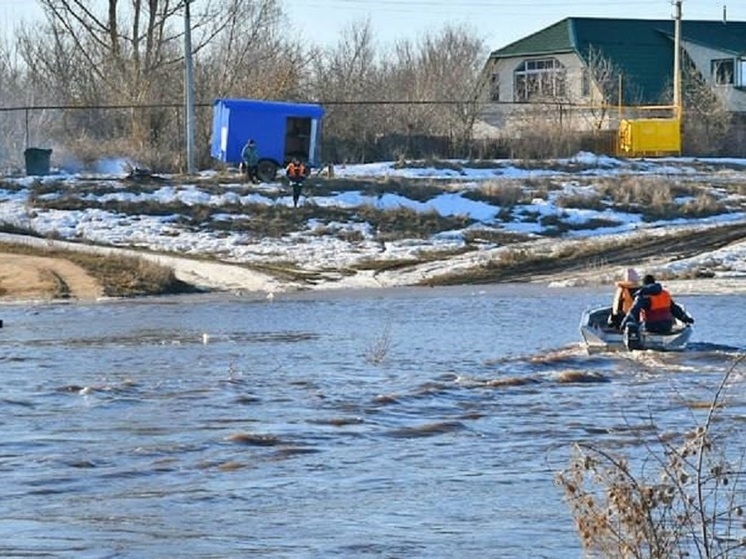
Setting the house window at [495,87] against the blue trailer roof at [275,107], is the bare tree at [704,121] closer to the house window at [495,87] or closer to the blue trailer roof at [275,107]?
the house window at [495,87]

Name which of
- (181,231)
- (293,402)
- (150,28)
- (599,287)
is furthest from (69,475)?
(150,28)

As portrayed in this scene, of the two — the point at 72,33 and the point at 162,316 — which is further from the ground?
the point at 72,33

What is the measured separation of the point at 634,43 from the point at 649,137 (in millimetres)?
15505

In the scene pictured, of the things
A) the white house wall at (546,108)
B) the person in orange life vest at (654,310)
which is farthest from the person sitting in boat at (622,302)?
the white house wall at (546,108)

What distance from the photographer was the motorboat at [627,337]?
22.6m

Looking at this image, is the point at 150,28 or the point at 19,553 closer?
the point at 19,553

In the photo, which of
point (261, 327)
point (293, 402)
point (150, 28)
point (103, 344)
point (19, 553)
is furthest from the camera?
point (150, 28)

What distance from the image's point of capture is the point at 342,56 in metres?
84.3

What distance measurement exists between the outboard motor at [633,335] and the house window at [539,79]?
52579 mm

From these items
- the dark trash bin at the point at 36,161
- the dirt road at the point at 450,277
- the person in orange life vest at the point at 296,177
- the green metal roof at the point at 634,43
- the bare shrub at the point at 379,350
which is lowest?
A: the bare shrub at the point at 379,350

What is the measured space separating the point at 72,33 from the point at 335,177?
75.6 feet

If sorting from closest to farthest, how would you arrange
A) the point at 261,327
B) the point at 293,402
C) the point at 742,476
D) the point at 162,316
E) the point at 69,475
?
the point at 742,476 < the point at 69,475 < the point at 293,402 < the point at 261,327 < the point at 162,316

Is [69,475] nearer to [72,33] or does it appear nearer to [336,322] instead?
[336,322]

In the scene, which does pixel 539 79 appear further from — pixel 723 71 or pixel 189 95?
pixel 189 95
